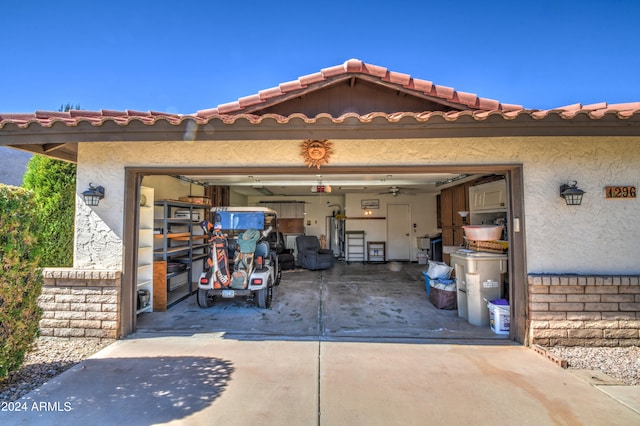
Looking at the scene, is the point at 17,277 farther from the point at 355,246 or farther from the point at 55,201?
the point at 355,246

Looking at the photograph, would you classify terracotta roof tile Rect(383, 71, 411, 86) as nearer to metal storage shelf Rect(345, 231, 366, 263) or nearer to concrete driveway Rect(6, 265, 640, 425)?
concrete driveway Rect(6, 265, 640, 425)

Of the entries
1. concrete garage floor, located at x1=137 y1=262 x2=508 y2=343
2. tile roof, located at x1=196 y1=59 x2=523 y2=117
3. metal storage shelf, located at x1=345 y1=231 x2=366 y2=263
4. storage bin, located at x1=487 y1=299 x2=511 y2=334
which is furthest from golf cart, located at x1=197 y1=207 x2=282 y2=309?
metal storage shelf, located at x1=345 y1=231 x2=366 y2=263

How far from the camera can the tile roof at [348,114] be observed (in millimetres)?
3049

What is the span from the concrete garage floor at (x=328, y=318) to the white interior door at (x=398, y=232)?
4783 millimetres

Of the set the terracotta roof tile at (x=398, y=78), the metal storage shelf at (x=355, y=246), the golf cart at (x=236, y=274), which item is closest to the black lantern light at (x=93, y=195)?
the golf cart at (x=236, y=274)

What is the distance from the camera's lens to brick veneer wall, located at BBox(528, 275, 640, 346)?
3.60m

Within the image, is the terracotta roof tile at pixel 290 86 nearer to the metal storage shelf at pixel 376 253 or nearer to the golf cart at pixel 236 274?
the golf cart at pixel 236 274

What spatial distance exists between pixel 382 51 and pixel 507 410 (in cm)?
656

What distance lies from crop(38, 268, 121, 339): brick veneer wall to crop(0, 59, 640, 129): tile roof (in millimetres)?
1943

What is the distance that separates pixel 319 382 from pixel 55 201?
20.3ft

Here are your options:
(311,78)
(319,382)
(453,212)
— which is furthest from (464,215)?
(319,382)

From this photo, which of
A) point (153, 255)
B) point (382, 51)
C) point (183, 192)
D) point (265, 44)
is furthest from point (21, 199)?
point (382, 51)

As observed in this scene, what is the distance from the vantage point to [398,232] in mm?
12031

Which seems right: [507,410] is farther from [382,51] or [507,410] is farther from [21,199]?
[382,51]
